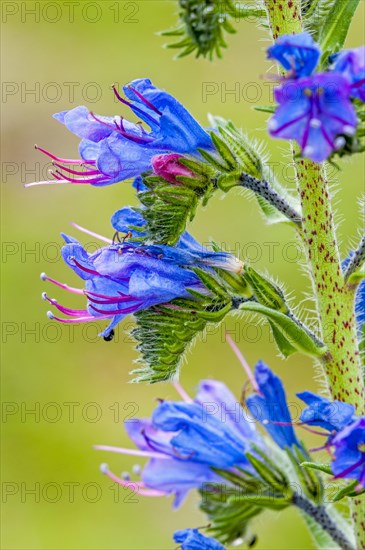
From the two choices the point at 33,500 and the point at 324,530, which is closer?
the point at 324,530

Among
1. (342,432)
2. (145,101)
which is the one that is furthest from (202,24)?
(342,432)

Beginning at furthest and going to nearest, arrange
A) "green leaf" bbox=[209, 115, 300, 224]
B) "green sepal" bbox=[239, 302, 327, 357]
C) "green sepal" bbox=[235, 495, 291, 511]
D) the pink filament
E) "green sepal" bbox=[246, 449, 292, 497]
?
the pink filament → "green sepal" bbox=[246, 449, 292, 497] → "green sepal" bbox=[235, 495, 291, 511] → "green leaf" bbox=[209, 115, 300, 224] → "green sepal" bbox=[239, 302, 327, 357]

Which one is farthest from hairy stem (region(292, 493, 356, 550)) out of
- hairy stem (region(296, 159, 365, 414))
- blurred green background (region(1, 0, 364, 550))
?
blurred green background (region(1, 0, 364, 550))

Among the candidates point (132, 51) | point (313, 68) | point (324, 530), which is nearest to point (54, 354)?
point (132, 51)

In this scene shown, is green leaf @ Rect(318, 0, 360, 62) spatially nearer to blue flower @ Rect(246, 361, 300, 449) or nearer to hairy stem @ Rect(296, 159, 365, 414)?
hairy stem @ Rect(296, 159, 365, 414)

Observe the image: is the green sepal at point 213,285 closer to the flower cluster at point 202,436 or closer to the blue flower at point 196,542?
the flower cluster at point 202,436

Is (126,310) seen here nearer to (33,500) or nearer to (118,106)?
(33,500)

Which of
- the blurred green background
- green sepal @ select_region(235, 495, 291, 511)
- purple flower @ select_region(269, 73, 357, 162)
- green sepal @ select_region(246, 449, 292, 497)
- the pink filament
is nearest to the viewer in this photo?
purple flower @ select_region(269, 73, 357, 162)
